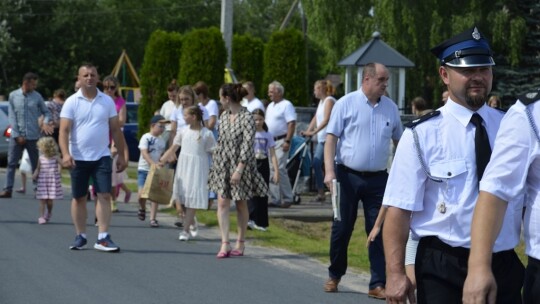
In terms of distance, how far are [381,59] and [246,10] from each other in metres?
74.8

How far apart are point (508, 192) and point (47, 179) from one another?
12.0 metres

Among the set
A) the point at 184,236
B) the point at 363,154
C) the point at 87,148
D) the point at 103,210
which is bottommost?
the point at 184,236

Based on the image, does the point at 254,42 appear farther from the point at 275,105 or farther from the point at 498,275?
the point at 498,275

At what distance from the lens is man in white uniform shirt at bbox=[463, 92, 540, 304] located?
15.3 feet

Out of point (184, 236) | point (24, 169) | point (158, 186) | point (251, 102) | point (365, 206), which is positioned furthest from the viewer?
point (24, 169)

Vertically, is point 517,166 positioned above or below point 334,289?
above

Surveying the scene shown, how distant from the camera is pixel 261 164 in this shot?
51.8 ft

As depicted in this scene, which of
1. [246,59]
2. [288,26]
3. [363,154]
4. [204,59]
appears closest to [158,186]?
[363,154]

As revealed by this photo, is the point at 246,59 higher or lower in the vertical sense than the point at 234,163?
higher

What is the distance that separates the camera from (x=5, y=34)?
179 ft

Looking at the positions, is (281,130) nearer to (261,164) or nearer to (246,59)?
(261,164)

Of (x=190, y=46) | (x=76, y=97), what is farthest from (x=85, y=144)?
(x=190, y=46)

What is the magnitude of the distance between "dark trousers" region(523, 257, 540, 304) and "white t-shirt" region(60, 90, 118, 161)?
8505 mm

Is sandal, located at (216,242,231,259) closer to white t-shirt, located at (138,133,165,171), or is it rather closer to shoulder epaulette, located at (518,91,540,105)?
white t-shirt, located at (138,133,165,171)
